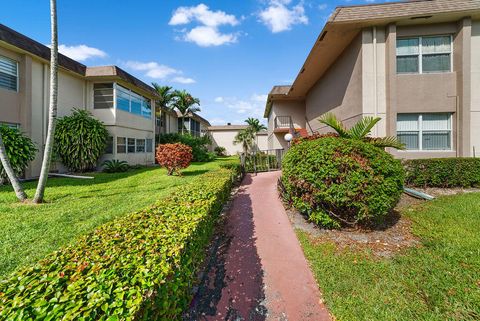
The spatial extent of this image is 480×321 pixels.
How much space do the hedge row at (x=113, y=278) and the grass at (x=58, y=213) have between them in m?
2.17

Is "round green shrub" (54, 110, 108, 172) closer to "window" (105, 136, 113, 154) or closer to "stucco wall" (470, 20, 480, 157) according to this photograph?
"window" (105, 136, 113, 154)

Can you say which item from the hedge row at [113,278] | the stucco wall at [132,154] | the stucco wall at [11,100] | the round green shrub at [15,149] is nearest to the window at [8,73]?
the stucco wall at [11,100]

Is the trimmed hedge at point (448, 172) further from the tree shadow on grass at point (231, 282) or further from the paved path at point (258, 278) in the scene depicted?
the tree shadow on grass at point (231, 282)

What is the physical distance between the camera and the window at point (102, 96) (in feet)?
47.7

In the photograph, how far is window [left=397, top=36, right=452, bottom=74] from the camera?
8539mm

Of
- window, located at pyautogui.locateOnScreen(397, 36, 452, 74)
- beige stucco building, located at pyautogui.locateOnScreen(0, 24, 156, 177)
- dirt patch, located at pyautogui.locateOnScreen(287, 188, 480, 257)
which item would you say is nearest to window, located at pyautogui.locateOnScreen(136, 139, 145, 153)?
beige stucco building, located at pyautogui.locateOnScreen(0, 24, 156, 177)

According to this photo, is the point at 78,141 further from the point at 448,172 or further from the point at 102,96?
the point at 448,172

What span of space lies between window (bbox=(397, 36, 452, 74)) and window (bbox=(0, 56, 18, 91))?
16930 millimetres

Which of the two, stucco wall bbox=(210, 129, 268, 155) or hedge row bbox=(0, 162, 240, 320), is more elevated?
stucco wall bbox=(210, 129, 268, 155)

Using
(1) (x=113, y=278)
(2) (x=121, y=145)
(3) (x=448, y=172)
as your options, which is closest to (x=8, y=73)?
(2) (x=121, y=145)

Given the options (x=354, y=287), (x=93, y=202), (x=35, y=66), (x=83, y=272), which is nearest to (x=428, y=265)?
(x=354, y=287)

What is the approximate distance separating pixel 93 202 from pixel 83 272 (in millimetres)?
5972

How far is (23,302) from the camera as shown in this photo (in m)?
1.39

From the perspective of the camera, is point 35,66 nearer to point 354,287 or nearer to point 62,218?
point 62,218
